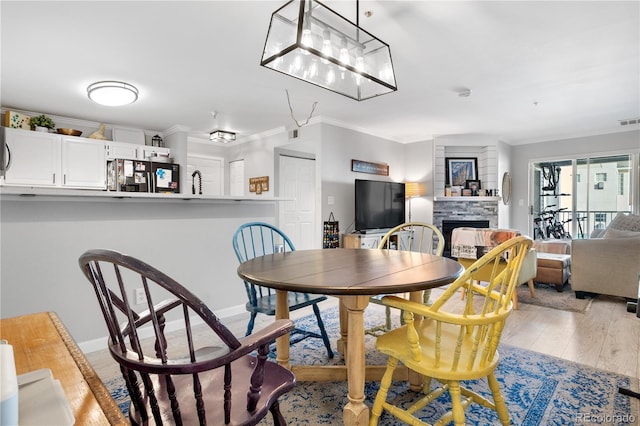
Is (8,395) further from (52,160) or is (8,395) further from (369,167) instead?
(369,167)

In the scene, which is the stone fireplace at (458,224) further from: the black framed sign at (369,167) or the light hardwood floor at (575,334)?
the light hardwood floor at (575,334)

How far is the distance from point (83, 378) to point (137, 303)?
2.18 meters

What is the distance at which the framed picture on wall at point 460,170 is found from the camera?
6336mm

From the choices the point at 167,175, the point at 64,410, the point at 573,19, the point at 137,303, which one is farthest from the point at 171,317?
the point at 573,19

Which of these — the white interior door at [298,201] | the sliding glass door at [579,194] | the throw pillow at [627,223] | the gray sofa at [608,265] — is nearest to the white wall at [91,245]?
the white interior door at [298,201]

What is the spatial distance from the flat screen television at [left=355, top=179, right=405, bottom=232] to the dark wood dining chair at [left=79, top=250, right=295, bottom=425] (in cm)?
412

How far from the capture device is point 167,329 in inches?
110

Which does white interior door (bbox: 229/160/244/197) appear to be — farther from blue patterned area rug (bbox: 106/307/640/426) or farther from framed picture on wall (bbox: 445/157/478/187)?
blue patterned area rug (bbox: 106/307/640/426)

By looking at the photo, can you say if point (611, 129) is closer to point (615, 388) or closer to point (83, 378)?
point (615, 388)

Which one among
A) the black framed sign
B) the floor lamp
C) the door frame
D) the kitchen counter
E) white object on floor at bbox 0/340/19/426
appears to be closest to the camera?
white object on floor at bbox 0/340/19/426

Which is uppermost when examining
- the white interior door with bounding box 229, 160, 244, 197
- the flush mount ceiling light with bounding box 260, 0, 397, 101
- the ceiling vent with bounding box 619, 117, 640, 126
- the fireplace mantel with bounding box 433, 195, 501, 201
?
the ceiling vent with bounding box 619, 117, 640, 126

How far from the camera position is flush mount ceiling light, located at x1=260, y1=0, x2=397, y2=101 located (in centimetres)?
169

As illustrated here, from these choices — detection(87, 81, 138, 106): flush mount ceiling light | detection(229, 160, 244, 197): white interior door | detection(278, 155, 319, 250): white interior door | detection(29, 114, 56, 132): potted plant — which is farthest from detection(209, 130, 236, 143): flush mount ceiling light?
detection(29, 114, 56, 132): potted plant

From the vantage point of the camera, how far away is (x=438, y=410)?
172 centimetres
